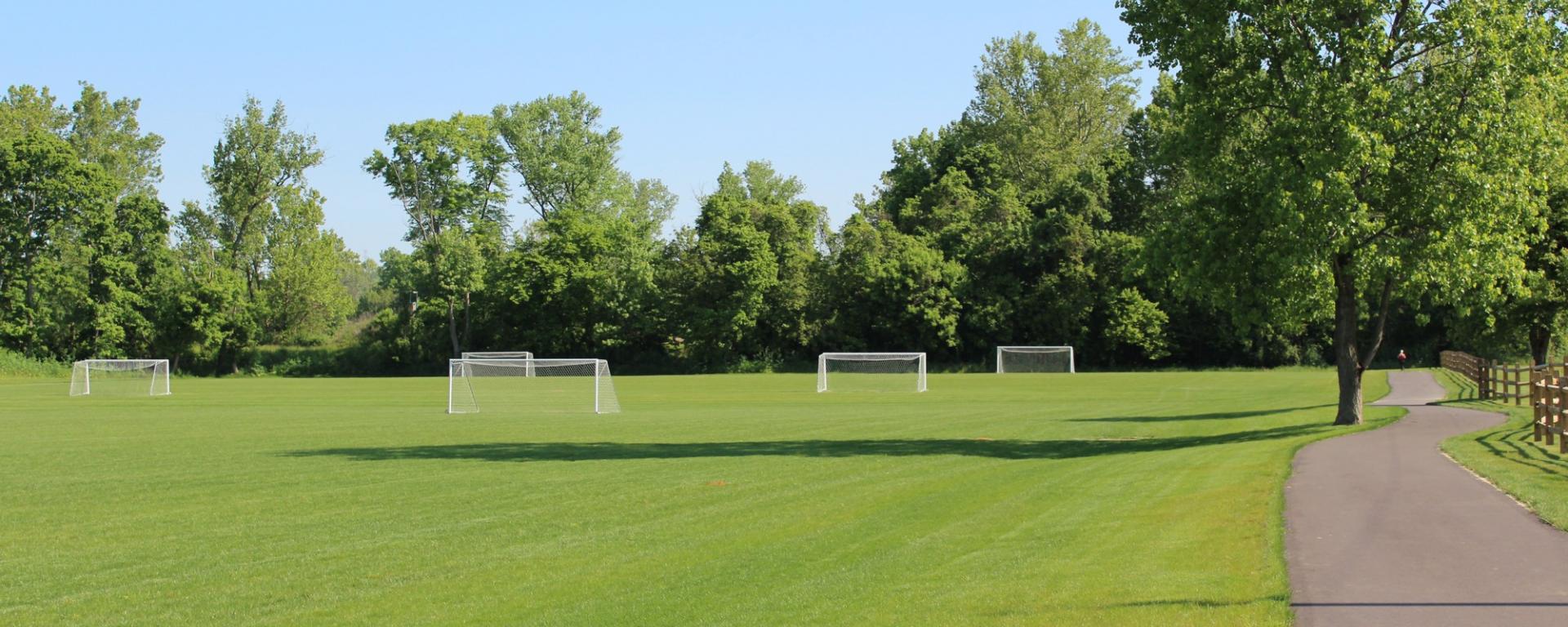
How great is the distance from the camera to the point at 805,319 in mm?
81562

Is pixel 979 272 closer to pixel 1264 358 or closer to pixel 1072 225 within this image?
pixel 1072 225

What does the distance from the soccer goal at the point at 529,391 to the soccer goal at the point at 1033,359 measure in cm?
2660

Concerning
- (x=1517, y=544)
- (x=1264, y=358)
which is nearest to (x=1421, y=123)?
(x=1517, y=544)

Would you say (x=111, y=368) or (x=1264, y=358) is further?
(x=1264, y=358)

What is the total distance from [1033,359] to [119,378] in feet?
159

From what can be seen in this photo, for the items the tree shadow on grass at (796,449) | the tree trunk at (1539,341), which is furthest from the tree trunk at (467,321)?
the tree trunk at (1539,341)

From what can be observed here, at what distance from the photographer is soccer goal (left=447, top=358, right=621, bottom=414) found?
41.4 metres

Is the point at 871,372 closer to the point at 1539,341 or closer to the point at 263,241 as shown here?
the point at 1539,341

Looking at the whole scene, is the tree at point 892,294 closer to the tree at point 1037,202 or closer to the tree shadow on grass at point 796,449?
the tree at point 1037,202

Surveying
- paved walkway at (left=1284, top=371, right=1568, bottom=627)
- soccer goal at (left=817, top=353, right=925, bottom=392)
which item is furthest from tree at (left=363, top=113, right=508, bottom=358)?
paved walkway at (left=1284, top=371, right=1568, bottom=627)

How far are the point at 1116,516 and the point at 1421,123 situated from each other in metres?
13.5

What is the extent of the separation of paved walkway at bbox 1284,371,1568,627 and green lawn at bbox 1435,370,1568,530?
20 centimetres

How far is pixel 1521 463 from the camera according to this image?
1614 cm

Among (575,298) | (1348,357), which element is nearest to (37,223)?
(575,298)
